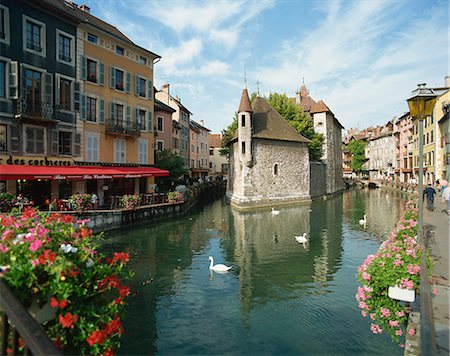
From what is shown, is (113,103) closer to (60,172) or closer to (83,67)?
(83,67)

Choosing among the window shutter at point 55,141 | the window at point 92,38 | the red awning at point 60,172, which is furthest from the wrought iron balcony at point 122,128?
the window at point 92,38

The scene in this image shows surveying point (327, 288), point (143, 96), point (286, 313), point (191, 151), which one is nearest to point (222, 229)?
point (327, 288)

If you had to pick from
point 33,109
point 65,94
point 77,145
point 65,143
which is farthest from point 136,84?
point 33,109

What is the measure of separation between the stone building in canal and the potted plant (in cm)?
2476

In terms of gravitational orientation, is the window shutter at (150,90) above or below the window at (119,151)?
above

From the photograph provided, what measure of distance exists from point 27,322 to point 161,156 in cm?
2589

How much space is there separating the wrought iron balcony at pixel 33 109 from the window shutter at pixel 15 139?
2.22 ft

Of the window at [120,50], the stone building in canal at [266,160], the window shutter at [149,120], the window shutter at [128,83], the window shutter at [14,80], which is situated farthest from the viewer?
the stone building in canal at [266,160]

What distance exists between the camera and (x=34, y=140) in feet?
55.6

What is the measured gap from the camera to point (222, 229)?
1867 cm

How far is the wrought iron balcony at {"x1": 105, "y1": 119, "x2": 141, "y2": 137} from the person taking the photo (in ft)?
68.6

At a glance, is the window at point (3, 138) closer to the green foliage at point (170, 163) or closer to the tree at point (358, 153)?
the green foliage at point (170, 163)

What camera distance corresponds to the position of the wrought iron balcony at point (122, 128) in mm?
20922

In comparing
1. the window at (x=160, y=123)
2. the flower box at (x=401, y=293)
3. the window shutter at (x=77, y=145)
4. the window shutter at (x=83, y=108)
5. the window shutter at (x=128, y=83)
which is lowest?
the flower box at (x=401, y=293)
